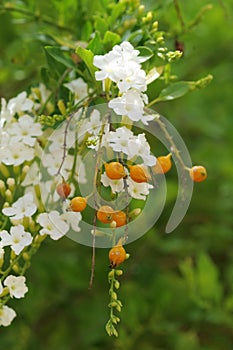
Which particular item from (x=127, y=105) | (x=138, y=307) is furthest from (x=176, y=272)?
(x=127, y=105)

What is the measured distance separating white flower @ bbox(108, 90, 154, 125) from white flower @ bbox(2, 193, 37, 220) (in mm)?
219

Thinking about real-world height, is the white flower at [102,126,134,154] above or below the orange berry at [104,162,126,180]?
above

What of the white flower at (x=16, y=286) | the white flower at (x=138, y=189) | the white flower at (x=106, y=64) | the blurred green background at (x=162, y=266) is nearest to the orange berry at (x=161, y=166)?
the white flower at (x=138, y=189)

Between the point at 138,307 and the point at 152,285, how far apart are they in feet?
0.29

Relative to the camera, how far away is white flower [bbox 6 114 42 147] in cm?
120

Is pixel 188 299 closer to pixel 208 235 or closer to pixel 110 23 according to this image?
pixel 208 235

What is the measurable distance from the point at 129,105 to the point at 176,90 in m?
0.21

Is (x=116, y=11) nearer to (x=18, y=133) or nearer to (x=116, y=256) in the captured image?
(x=18, y=133)

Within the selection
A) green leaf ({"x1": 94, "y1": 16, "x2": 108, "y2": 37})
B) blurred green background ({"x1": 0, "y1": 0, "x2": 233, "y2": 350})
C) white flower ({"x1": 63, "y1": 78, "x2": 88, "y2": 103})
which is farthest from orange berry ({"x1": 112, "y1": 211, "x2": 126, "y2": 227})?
blurred green background ({"x1": 0, "y1": 0, "x2": 233, "y2": 350})

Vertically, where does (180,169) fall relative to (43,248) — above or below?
above

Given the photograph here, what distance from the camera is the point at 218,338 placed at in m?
1.98

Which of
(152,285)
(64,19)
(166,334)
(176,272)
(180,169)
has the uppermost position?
(64,19)

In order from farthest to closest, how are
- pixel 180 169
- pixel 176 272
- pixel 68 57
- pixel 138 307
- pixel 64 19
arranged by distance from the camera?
pixel 176 272 → pixel 138 307 → pixel 64 19 → pixel 68 57 → pixel 180 169

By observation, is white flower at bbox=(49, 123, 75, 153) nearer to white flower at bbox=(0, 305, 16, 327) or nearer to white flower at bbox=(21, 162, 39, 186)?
white flower at bbox=(21, 162, 39, 186)
